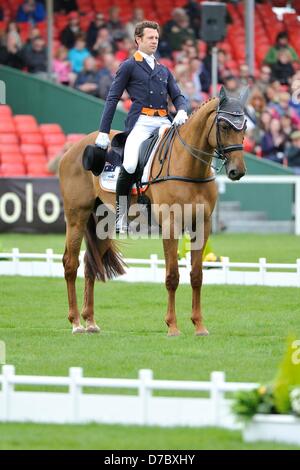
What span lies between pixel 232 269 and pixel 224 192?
23.8ft

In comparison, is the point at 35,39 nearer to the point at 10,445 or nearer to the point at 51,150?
the point at 51,150

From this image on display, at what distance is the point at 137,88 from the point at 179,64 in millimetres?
12992

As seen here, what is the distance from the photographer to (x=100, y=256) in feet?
41.4

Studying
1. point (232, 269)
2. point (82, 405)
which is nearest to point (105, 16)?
point (232, 269)

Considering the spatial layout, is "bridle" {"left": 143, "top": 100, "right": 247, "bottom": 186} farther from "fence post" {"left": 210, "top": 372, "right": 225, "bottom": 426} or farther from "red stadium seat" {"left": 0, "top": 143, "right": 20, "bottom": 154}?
"red stadium seat" {"left": 0, "top": 143, "right": 20, "bottom": 154}

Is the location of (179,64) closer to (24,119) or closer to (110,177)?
(24,119)

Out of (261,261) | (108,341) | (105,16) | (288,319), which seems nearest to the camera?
(108,341)

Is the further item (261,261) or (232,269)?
(232,269)

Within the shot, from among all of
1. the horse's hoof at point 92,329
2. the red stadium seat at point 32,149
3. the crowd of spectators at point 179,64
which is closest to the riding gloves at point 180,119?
the horse's hoof at point 92,329

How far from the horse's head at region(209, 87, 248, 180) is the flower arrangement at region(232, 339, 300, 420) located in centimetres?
409

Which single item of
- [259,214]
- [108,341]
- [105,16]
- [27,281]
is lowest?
[108,341]

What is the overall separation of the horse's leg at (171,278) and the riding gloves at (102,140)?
117 cm

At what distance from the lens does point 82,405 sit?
7.83 metres

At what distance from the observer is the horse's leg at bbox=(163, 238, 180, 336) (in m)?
11.5
